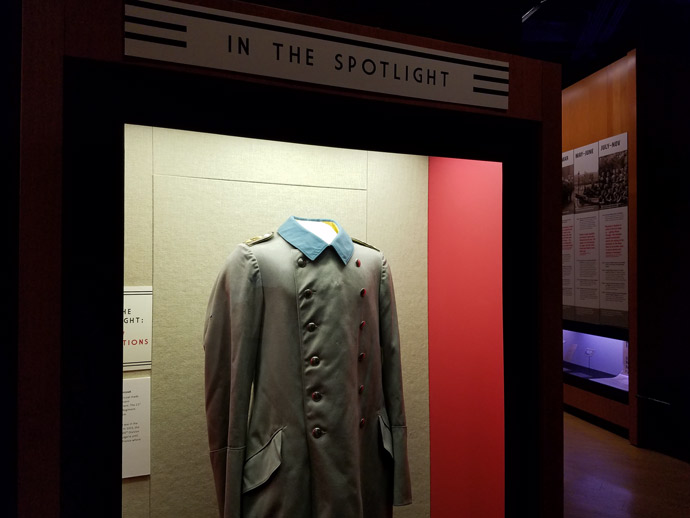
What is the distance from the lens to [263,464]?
4.37 feet

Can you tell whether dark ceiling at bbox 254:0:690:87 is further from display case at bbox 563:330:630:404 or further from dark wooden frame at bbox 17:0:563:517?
display case at bbox 563:330:630:404

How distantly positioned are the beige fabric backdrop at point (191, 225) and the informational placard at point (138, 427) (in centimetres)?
3

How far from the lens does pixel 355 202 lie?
2.14 m

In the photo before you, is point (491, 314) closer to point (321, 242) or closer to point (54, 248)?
point (321, 242)

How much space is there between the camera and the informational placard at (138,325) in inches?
72.7

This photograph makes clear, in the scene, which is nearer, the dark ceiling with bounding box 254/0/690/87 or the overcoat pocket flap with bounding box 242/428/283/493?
the dark ceiling with bounding box 254/0/690/87

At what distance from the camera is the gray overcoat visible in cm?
133

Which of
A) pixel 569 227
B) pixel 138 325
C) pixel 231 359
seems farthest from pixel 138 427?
pixel 569 227

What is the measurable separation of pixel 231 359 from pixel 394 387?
54 cm

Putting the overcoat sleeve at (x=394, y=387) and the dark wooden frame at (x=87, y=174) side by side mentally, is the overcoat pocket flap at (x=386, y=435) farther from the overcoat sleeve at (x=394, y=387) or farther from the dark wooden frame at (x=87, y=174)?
the dark wooden frame at (x=87, y=174)

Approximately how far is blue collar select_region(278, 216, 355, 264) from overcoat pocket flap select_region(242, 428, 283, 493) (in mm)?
528

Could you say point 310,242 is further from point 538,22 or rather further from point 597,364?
point 538,22

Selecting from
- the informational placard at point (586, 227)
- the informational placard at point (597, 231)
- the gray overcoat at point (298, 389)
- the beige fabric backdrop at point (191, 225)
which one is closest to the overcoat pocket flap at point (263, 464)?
the gray overcoat at point (298, 389)

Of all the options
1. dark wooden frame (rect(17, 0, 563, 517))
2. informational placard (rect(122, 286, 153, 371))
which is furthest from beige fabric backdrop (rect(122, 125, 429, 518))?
dark wooden frame (rect(17, 0, 563, 517))
